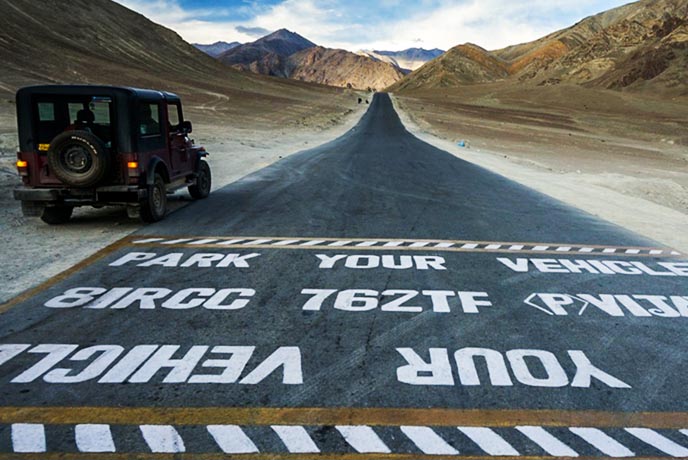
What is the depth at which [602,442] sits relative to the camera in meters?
3.42

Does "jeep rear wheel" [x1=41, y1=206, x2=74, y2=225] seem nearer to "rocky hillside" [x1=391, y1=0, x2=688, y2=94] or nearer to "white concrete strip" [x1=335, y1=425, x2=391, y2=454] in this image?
"white concrete strip" [x1=335, y1=425, x2=391, y2=454]

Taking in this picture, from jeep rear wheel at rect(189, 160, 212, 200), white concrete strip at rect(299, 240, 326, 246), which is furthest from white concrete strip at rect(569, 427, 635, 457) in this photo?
jeep rear wheel at rect(189, 160, 212, 200)

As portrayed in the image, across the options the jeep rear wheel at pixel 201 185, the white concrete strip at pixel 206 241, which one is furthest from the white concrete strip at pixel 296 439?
the jeep rear wheel at pixel 201 185

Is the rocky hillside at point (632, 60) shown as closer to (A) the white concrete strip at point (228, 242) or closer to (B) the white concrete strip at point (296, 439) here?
(A) the white concrete strip at point (228, 242)

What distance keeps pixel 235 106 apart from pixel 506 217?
51.4 metres

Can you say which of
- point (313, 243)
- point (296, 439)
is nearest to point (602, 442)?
point (296, 439)

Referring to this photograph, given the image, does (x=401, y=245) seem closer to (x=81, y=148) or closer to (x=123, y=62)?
(x=81, y=148)

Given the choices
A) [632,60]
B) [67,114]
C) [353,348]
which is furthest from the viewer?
[632,60]

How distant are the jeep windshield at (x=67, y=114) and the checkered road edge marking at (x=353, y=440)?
6.24 meters

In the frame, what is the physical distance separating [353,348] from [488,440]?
1.50 m

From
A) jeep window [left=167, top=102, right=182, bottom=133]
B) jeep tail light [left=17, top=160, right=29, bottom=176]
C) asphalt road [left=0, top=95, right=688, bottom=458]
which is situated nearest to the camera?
asphalt road [left=0, top=95, right=688, bottom=458]

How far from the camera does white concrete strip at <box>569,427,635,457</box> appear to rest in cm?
333

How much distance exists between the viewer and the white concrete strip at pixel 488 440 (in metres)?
3.31

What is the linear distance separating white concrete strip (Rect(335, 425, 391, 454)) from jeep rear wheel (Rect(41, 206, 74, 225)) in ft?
24.7
